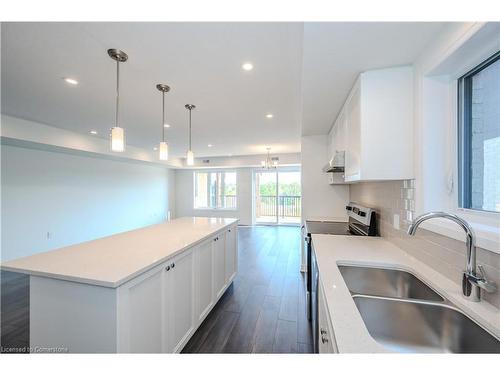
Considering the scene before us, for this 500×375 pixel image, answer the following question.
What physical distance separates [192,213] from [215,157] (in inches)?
102

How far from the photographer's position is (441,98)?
1.16 meters

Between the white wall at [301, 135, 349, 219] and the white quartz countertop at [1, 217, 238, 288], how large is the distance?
205 centimetres

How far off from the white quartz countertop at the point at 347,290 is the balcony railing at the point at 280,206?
19.7 ft

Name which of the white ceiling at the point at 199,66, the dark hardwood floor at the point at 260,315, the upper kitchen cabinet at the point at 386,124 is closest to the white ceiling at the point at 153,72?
the white ceiling at the point at 199,66

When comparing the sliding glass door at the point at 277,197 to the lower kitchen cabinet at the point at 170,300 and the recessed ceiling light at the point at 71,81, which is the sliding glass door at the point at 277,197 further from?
the recessed ceiling light at the point at 71,81

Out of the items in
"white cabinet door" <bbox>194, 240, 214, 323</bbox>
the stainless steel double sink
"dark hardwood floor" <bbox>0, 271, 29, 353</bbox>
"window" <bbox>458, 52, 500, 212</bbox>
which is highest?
"window" <bbox>458, 52, 500, 212</bbox>

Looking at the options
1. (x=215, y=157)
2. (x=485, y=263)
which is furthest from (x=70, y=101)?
(x=215, y=157)

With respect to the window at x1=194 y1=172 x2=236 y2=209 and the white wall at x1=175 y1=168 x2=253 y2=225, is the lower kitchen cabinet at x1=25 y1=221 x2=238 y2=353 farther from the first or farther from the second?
the window at x1=194 y1=172 x2=236 y2=209

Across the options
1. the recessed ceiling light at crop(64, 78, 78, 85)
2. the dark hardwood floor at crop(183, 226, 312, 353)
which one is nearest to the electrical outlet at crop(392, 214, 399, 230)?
the dark hardwood floor at crop(183, 226, 312, 353)

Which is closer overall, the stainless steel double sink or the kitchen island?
the stainless steel double sink

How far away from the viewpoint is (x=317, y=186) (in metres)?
3.40

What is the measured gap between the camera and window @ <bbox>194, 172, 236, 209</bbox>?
7859mm

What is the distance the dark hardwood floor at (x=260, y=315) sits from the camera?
178 centimetres

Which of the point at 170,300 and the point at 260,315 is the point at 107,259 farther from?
the point at 260,315
